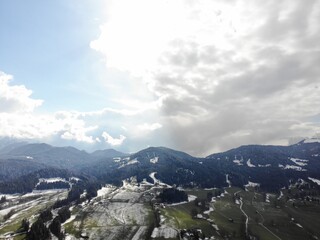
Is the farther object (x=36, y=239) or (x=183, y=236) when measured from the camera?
(x=183, y=236)

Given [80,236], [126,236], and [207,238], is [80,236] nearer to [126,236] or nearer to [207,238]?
[126,236]

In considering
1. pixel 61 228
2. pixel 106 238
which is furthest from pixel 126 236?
pixel 61 228

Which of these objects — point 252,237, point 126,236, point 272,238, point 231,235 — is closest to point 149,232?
point 126,236

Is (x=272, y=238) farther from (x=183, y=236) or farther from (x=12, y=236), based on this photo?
(x=12, y=236)

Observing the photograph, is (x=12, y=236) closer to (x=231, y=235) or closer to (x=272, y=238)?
(x=231, y=235)

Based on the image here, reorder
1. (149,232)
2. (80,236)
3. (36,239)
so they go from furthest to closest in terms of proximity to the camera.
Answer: (149,232), (80,236), (36,239)

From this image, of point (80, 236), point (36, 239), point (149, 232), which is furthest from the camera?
point (149, 232)

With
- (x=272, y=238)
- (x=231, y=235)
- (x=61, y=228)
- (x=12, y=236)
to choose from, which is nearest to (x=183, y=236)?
(x=231, y=235)

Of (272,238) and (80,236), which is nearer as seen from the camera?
(80,236)
